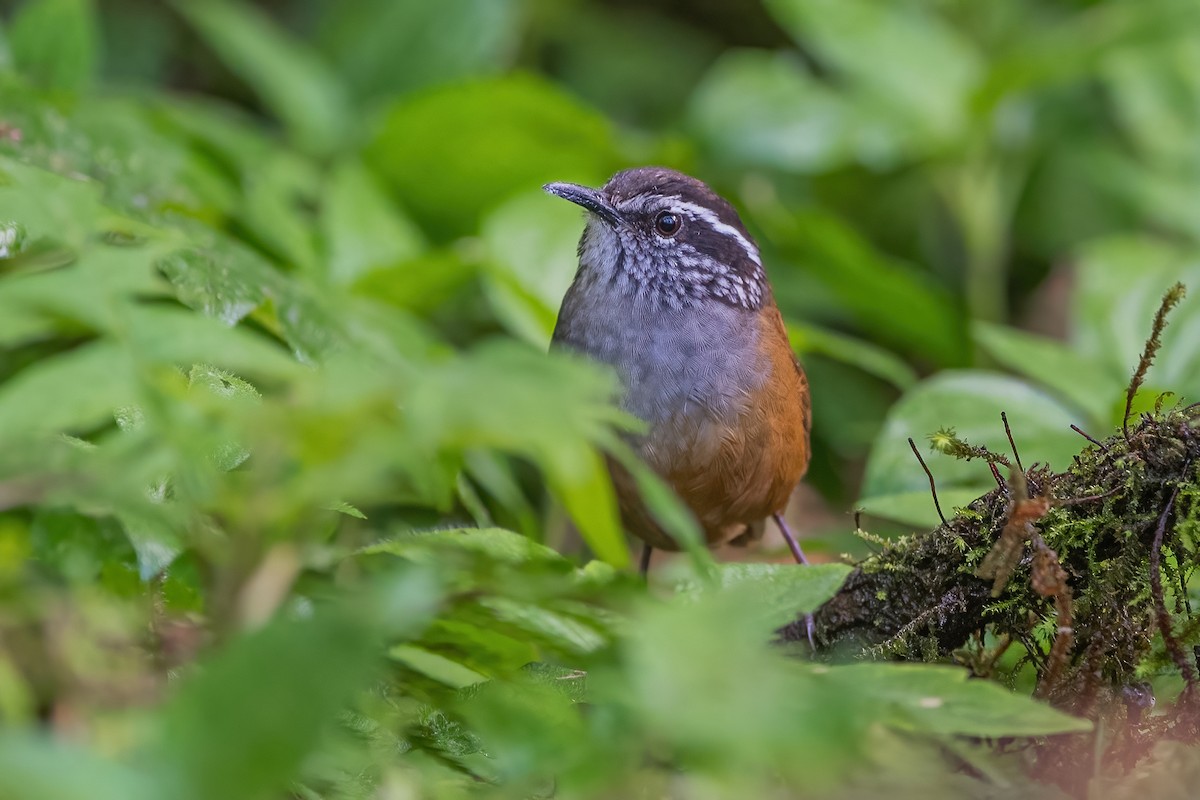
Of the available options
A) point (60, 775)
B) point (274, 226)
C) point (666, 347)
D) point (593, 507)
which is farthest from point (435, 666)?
point (274, 226)

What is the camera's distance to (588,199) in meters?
4.30

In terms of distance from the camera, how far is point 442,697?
7.26ft

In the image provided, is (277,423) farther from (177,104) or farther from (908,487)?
(177,104)

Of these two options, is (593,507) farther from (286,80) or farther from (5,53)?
(286,80)

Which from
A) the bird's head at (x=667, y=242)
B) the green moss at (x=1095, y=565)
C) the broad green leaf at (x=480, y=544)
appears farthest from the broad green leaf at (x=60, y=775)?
the bird's head at (x=667, y=242)

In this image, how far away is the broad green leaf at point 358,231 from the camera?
16.6 feet

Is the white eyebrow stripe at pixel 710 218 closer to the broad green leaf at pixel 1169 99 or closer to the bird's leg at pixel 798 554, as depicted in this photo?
the bird's leg at pixel 798 554

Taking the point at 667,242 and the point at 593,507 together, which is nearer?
the point at 593,507

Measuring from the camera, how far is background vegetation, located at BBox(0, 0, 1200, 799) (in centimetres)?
146

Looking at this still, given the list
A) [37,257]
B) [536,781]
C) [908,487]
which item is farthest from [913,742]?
[37,257]

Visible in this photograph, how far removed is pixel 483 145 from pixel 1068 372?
2974mm

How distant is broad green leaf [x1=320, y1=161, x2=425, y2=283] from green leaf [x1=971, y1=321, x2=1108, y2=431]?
2407mm

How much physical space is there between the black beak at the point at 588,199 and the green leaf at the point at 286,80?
2.52 meters

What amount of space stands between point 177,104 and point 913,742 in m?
5.08
